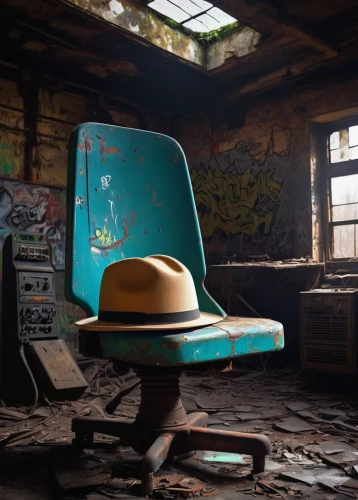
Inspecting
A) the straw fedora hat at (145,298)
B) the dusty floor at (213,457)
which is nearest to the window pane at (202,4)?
the dusty floor at (213,457)

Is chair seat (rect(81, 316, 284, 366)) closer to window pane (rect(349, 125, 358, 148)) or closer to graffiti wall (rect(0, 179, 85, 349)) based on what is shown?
graffiti wall (rect(0, 179, 85, 349))

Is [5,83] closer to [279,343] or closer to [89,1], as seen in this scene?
[89,1]

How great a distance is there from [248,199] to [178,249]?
335cm

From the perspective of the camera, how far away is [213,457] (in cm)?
201

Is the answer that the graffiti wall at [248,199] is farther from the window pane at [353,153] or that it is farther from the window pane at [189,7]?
the window pane at [189,7]

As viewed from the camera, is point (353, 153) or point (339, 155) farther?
point (339, 155)

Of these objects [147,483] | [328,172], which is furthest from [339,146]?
[147,483]

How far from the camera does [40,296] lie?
140 inches

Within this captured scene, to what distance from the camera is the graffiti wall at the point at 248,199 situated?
4.97m

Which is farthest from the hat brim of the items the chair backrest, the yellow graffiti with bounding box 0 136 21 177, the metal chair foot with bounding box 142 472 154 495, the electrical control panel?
the yellow graffiti with bounding box 0 136 21 177

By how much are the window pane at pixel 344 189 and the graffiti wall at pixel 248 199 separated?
44cm

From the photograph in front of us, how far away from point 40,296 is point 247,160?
9.32 ft

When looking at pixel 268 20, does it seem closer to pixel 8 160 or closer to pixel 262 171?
pixel 262 171

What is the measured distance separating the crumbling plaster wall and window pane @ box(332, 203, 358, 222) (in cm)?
20
